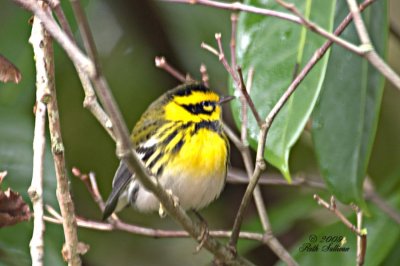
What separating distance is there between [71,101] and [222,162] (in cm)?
113

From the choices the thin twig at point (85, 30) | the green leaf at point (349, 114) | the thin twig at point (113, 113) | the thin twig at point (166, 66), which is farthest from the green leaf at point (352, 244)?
the thin twig at point (85, 30)

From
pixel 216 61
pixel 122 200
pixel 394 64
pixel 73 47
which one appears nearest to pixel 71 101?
pixel 216 61

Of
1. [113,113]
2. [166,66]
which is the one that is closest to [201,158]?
[166,66]

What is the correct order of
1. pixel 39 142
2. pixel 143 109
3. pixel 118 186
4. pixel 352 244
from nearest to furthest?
1. pixel 39 142
2. pixel 118 186
3. pixel 352 244
4. pixel 143 109

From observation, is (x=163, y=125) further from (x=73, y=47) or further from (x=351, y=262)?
(x=73, y=47)

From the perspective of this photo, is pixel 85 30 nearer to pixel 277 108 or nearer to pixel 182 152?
pixel 277 108

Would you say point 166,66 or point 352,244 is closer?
point 166,66

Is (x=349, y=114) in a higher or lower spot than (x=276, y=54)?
lower

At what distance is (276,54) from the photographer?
2.42m

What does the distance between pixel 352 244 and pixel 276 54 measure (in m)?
0.68

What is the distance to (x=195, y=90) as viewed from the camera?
271cm

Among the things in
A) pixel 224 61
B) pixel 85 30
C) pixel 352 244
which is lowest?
pixel 352 244

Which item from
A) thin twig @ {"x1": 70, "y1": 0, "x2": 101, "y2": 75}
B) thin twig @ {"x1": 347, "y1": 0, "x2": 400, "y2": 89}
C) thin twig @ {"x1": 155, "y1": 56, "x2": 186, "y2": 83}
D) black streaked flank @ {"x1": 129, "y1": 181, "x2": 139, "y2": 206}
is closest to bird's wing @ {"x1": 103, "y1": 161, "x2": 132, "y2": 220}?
black streaked flank @ {"x1": 129, "y1": 181, "x2": 139, "y2": 206}

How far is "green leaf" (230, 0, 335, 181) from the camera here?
229 cm
